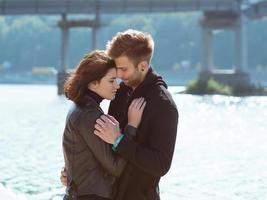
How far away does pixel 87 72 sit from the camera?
3.68 m

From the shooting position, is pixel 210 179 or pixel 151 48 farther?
pixel 210 179

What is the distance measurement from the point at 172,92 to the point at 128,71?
65.7m

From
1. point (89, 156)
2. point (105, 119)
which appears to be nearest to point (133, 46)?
point (105, 119)

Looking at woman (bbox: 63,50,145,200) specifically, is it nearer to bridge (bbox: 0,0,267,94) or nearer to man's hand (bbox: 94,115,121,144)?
man's hand (bbox: 94,115,121,144)

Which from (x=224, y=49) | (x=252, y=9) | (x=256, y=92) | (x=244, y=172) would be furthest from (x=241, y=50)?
(x=244, y=172)

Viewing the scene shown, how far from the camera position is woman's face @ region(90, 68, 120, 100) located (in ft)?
12.1

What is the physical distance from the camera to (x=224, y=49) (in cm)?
11712

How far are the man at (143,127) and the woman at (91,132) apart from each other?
0.05 meters

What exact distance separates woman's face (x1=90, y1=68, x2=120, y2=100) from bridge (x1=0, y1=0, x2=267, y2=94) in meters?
67.1

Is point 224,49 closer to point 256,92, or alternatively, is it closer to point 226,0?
point 226,0

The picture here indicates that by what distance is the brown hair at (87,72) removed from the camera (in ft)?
12.0

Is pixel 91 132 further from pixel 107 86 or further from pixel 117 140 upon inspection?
pixel 107 86

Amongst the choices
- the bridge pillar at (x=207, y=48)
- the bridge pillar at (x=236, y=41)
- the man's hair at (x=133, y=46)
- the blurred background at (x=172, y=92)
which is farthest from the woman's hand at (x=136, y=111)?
the bridge pillar at (x=207, y=48)

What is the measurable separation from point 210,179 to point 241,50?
199 ft
